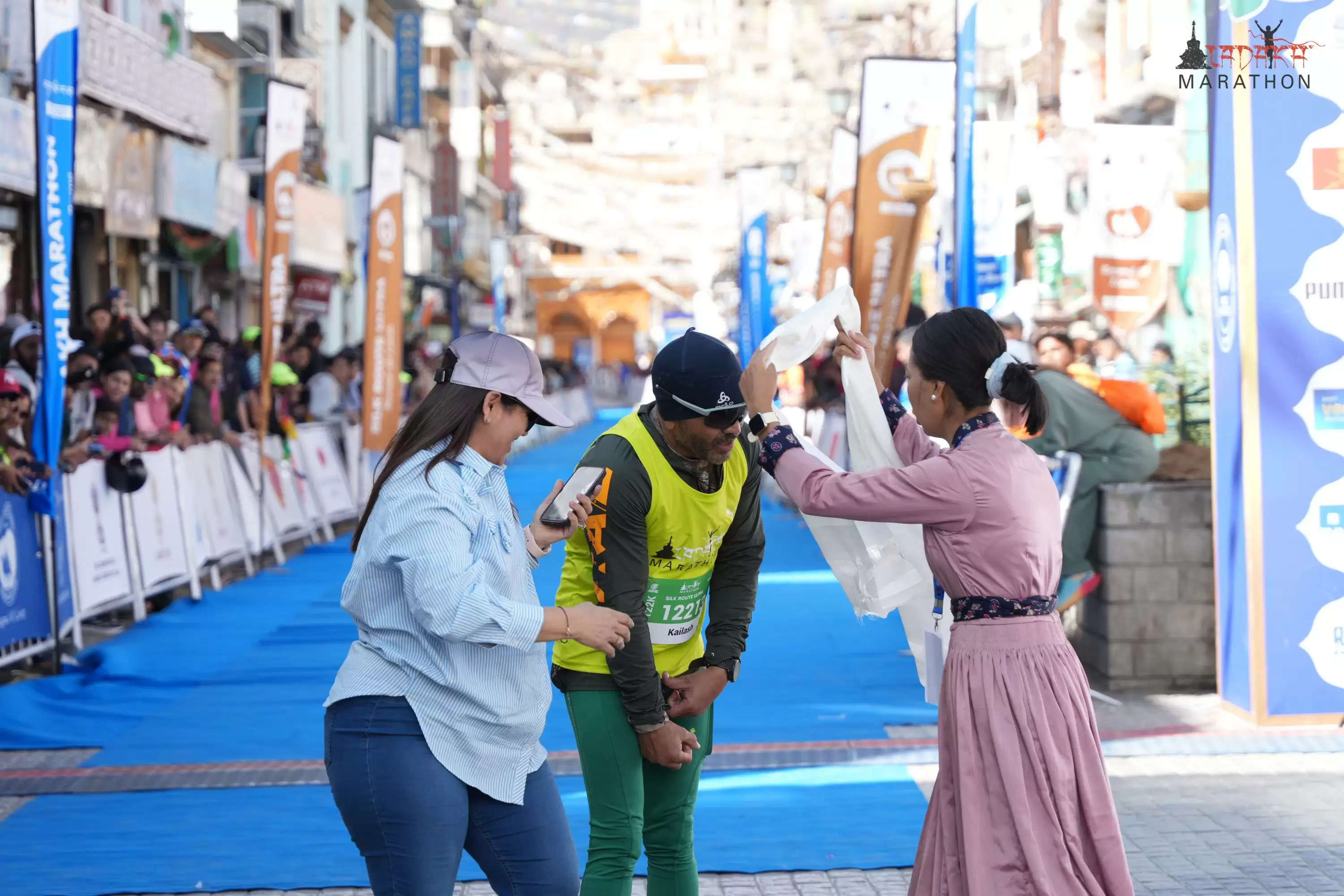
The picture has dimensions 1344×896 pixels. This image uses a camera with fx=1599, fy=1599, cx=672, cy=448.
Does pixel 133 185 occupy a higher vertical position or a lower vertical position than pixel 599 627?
higher

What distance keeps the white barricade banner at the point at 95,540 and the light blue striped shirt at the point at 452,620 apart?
22.4ft

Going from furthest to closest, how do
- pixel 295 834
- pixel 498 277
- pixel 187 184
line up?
1. pixel 498 277
2. pixel 187 184
3. pixel 295 834

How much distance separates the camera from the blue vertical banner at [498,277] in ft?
137

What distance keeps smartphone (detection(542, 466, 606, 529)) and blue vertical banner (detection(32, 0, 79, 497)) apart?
5527 mm

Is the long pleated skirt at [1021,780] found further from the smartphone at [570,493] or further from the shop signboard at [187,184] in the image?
the shop signboard at [187,184]

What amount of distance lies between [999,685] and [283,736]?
481 cm

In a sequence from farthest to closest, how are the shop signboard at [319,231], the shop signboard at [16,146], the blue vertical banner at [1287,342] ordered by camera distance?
the shop signboard at [319,231]
the shop signboard at [16,146]
the blue vertical banner at [1287,342]

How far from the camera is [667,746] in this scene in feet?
12.2

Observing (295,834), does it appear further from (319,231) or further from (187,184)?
(319,231)

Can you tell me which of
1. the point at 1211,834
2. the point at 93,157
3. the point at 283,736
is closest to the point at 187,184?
the point at 93,157

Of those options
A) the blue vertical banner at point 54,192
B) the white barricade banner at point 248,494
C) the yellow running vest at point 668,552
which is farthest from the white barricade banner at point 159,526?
the yellow running vest at point 668,552

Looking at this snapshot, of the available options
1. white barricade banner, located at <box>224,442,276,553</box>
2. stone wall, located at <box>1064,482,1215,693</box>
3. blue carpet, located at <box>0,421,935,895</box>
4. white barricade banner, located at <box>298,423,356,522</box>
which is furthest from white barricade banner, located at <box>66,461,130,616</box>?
stone wall, located at <box>1064,482,1215,693</box>

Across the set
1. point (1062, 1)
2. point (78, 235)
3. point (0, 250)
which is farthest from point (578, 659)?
point (1062, 1)

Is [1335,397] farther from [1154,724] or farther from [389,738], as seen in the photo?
[389,738]
